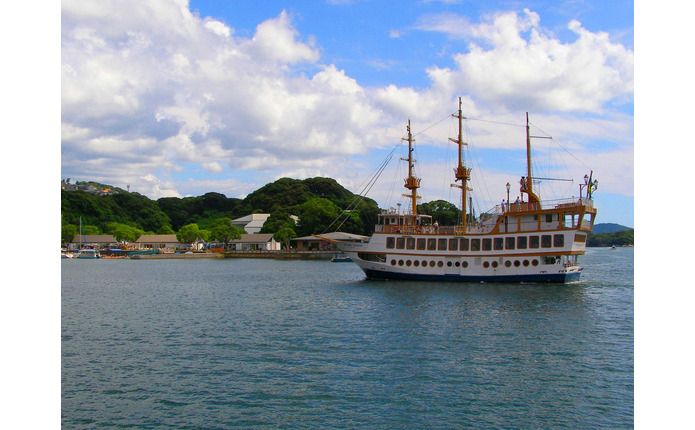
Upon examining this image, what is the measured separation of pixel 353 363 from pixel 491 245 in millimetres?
29978

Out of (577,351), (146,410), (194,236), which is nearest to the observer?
(146,410)

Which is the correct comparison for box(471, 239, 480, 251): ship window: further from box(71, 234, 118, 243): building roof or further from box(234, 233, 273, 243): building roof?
box(71, 234, 118, 243): building roof

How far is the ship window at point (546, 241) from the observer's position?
4494 cm

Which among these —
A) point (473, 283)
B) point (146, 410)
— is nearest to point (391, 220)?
point (473, 283)

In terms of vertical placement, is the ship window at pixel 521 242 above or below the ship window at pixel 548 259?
above

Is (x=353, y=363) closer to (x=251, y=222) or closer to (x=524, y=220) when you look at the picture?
(x=524, y=220)

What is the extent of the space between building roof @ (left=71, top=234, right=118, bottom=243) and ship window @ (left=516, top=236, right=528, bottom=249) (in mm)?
128239

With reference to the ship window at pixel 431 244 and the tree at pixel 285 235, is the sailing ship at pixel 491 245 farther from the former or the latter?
the tree at pixel 285 235

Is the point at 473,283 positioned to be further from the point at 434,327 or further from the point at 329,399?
the point at 329,399

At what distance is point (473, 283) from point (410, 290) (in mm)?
7680

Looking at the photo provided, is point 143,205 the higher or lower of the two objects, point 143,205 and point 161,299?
the higher

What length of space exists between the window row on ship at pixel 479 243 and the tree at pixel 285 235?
259ft

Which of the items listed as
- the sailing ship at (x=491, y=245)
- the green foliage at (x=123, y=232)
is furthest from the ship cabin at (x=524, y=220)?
the green foliage at (x=123, y=232)

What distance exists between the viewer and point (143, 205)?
168 meters
